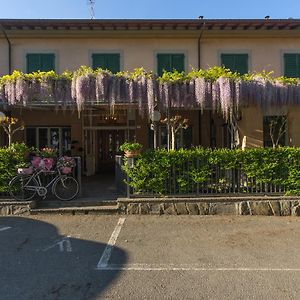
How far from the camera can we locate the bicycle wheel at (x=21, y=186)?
920 cm

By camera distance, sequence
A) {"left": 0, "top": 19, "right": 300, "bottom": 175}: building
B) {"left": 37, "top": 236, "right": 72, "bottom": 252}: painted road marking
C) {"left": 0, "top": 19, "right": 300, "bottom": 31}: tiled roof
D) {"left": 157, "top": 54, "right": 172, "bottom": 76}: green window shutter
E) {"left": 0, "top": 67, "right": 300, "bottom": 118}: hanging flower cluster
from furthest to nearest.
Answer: {"left": 157, "top": 54, "right": 172, "bottom": 76}: green window shutter < {"left": 0, "top": 19, "right": 300, "bottom": 175}: building < {"left": 0, "top": 19, "right": 300, "bottom": 31}: tiled roof < {"left": 0, "top": 67, "right": 300, "bottom": 118}: hanging flower cluster < {"left": 37, "top": 236, "right": 72, "bottom": 252}: painted road marking

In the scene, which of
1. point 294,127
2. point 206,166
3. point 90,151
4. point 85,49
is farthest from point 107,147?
point 206,166

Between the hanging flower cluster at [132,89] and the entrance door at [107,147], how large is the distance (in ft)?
20.1

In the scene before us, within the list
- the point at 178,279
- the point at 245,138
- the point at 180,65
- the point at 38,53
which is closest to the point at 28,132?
the point at 38,53

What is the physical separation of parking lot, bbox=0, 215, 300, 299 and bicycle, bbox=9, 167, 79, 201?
0.78 meters

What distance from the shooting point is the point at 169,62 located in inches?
563

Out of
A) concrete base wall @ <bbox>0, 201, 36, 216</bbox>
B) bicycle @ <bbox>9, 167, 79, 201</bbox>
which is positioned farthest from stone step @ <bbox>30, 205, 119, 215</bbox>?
bicycle @ <bbox>9, 167, 79, 201</bbox>

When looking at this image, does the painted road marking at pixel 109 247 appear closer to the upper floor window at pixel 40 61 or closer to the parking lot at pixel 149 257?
the parking lot at pixel 149 257

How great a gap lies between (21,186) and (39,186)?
1.32ft

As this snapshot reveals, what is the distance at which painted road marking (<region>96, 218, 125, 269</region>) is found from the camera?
5465 mm

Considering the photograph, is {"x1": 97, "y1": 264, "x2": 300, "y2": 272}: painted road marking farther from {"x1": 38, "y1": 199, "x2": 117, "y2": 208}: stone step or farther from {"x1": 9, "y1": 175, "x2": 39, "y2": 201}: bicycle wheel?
{"x1": 9, "y1": 175, "x2": 39, "y2": 201}: bicycle wheel

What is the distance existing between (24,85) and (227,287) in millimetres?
7527

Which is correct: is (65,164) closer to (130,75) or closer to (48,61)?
(130,75)

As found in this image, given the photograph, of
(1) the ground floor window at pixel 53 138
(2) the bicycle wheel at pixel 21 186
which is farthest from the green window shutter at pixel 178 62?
(2) the bicycle wheel at pixel 21 186
